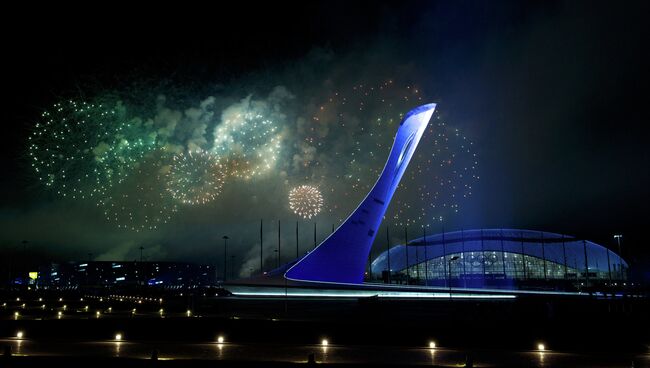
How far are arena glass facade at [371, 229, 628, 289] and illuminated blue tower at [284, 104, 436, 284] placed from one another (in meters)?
35.4

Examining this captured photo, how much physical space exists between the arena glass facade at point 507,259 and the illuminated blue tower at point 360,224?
116ft

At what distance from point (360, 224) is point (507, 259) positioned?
45769mm

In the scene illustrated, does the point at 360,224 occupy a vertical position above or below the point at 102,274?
below

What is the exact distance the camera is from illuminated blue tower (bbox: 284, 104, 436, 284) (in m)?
36.1

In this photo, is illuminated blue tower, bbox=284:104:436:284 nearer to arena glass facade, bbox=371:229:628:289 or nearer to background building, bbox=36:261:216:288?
arena glass facade, bbox=371:229:628:289

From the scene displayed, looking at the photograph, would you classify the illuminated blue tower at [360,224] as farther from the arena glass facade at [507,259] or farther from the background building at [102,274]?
the background building at [102,274]

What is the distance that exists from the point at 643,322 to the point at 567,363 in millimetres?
5497

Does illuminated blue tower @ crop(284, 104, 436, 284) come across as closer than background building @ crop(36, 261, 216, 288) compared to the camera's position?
Yes

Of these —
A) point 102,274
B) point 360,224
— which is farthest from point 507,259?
point 102,274

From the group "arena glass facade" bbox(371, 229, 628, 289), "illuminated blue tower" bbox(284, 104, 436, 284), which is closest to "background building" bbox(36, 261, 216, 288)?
"arena glass facade" bbox(371, 229, 628, 289)

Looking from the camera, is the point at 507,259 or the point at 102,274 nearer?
the point at 507,259

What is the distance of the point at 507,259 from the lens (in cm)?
7500

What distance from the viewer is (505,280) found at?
6794cm

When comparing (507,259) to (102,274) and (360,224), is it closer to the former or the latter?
(360,224)
